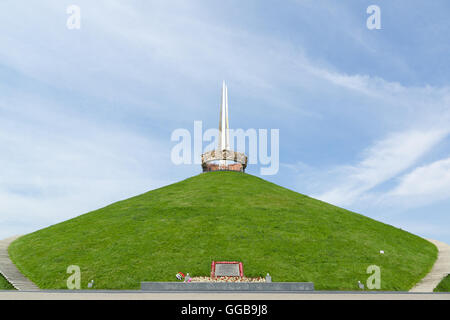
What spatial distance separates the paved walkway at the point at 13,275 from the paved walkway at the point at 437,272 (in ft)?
103

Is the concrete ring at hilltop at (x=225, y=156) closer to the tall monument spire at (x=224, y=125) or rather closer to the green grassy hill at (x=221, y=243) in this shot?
the tall monument spire at (x=224, y=125)

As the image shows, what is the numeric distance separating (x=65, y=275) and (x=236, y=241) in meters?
16.4

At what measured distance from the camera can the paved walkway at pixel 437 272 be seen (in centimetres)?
2893

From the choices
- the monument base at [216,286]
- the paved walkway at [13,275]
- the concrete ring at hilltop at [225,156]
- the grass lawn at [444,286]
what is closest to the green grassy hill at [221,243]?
the paved walkway at [13,275]

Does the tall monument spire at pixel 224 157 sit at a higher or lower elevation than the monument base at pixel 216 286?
higher

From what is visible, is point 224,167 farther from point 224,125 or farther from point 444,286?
point 444,286

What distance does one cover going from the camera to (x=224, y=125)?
68750mm

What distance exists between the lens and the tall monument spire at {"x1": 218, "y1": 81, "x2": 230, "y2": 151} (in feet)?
219

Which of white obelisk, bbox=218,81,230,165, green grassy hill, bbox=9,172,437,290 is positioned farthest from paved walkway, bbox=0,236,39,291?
white obelisk, bbox=218,81,230,165

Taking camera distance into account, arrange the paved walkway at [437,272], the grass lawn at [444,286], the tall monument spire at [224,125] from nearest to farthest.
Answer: the grass lawn at [444,286] < the paved walkway at [437,272] < the tall monument spire at [224,125]

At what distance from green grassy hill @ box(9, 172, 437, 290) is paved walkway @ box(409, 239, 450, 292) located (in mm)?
696

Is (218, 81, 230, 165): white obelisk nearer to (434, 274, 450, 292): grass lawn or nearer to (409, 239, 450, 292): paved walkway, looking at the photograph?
(409, 239, 450, 292): paved walkway

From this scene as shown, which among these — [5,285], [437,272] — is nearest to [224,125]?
[437,272]
